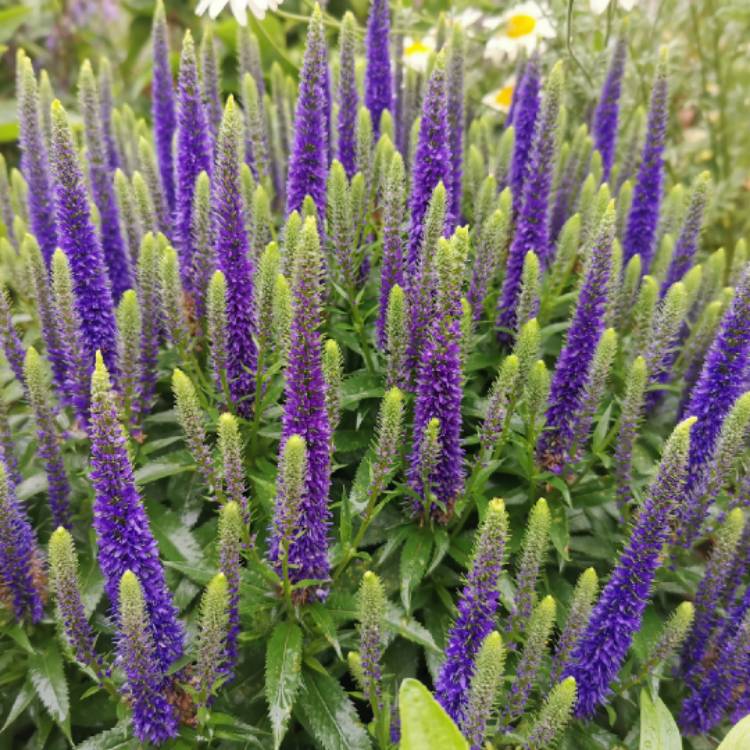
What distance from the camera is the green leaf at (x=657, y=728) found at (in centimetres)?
181

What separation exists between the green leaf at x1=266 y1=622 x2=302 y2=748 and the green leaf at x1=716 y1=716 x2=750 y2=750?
92 centimetres

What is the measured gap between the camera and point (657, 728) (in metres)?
1.84

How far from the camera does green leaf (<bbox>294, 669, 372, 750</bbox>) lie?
1.76 m

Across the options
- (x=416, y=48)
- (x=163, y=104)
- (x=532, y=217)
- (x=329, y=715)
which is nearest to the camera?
(x=329, y=715)

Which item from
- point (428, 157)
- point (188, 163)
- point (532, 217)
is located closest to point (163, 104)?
point (188, 163)

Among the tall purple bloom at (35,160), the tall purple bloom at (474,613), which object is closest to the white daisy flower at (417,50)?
the tall purple bloom at (35,160)

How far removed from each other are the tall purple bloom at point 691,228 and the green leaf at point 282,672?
1617mm

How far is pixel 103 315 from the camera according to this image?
2053 millimetres

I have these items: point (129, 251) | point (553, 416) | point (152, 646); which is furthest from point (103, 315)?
point (553, 416)

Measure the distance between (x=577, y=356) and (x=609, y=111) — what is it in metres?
1.20

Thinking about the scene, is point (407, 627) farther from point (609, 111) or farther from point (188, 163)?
point (609, 111)

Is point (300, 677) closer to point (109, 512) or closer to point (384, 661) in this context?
point (384, 661)

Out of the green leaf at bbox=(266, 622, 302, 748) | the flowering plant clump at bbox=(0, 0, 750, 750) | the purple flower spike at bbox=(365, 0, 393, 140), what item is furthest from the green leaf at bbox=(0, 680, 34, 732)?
the purple flower spike at bbox=(365, 0, 393, 140)

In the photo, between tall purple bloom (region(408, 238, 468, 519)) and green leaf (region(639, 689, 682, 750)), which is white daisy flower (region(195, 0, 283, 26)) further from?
green leaf (region(639, 689, 682, 750))
